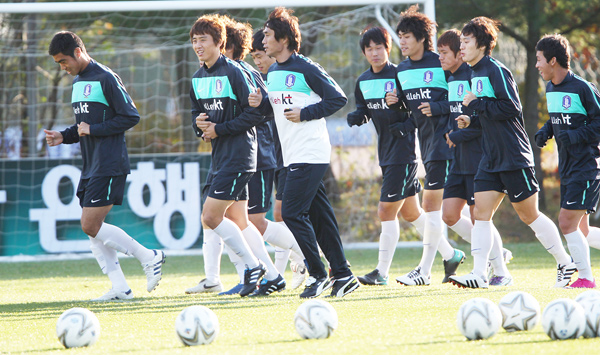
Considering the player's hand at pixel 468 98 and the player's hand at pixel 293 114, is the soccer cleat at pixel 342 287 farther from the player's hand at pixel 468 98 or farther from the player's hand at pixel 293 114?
the player's hand at pixel 468 98

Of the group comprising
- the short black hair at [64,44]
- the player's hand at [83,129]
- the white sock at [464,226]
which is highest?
the short black hair at [64,44]

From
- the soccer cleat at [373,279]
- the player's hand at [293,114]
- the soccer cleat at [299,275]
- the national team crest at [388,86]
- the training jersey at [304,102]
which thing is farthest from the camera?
the soccer cleat at [299,275]

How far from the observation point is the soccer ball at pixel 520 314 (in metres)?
4.12

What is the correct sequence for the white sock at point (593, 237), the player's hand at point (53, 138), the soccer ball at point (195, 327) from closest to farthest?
the soccer ball at point (195, 327), the player's hand at point (53, 138), the white sock at point (593, 237)

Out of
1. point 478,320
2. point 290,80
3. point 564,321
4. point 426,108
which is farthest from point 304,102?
point 564,321

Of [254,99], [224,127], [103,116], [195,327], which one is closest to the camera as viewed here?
[195,327]

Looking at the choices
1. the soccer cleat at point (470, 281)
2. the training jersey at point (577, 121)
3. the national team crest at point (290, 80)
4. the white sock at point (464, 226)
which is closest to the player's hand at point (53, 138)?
the national team crest at point (290, 80)

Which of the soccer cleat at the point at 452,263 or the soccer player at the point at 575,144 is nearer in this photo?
the soccer player at the point at 575,144

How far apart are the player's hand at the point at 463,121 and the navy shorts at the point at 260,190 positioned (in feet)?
5.89

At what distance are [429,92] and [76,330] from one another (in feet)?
13.1

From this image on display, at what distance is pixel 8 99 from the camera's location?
44.5ft

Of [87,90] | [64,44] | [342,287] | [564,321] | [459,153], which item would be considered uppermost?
[64,44]

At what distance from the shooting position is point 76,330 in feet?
13.3

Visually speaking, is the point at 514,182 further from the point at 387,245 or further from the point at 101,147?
the point at 101,147
